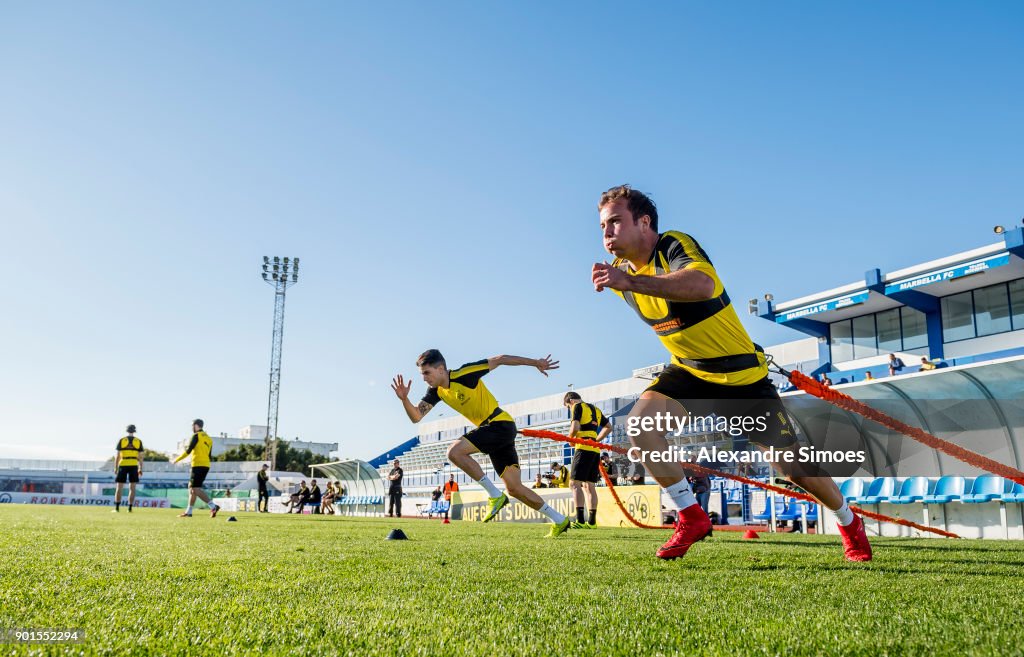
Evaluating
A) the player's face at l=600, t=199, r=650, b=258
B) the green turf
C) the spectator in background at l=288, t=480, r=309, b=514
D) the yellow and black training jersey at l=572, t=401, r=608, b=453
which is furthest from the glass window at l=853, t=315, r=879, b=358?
the player's face at l=600, t=199, r=650, b=258

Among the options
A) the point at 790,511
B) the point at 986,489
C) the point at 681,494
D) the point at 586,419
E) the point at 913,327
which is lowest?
the point at 790,511

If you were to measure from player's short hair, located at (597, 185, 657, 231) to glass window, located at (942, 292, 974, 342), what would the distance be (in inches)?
1236

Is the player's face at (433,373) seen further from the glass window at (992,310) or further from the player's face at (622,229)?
the glass window at (992,310)

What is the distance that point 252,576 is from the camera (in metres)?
3.53

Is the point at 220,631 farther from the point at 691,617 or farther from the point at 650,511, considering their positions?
the point at 650,511

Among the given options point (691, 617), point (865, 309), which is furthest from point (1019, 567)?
point (865, 309)

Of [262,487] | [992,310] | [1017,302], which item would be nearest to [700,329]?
[262,487]

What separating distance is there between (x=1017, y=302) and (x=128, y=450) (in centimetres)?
3102

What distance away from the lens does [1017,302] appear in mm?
28812

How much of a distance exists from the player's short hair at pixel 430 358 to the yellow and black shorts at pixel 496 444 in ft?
3.10

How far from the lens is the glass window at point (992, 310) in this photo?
29.3 metres

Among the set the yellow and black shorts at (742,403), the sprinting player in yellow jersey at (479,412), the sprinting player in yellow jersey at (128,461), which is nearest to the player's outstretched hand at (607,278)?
the yellow and black shorts at (742,403)

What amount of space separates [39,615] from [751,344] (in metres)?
3.97

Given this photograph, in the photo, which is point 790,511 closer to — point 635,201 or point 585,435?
point 585,435
